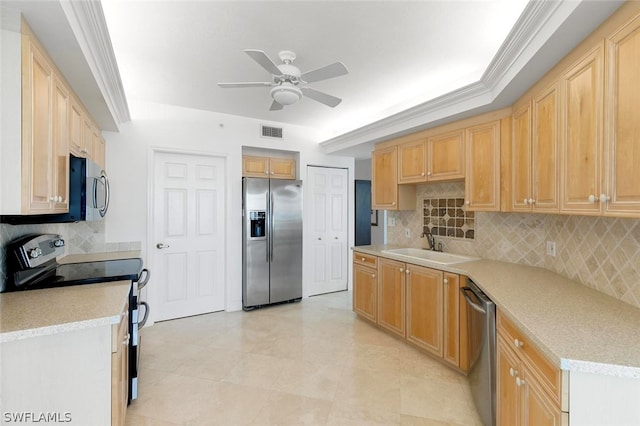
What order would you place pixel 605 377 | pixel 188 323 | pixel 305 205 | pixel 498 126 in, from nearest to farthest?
pixel 605 377, pixel 498 126, pixel 188 323, pixel 305 205

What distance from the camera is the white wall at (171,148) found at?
338 centimetres

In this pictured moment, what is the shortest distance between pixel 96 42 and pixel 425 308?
3.10 metres

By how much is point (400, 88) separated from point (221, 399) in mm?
3173

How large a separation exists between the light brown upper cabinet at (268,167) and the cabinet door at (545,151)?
10.5 ft

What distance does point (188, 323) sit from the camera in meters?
3.60

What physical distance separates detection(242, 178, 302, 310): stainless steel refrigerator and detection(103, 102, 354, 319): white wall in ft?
0.51

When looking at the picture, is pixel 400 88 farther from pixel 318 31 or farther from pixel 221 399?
pixel 221 399

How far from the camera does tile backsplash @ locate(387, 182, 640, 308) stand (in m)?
1.58

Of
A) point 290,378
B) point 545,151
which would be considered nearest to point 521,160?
point 545,151

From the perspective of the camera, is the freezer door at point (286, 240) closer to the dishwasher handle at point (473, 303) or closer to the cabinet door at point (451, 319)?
the cabinet door at point (451, 319)

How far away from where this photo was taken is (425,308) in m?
2.76

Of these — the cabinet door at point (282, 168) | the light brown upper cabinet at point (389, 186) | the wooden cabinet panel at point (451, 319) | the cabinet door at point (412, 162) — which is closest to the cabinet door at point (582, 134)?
the wooden cabinet panel at point (451, 319)

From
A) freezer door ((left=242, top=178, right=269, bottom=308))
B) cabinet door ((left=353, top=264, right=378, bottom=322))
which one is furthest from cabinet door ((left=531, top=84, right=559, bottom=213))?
freezer door ((left=242, top=178, right=269, bottom=308))

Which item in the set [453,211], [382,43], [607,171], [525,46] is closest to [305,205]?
[453,211]
